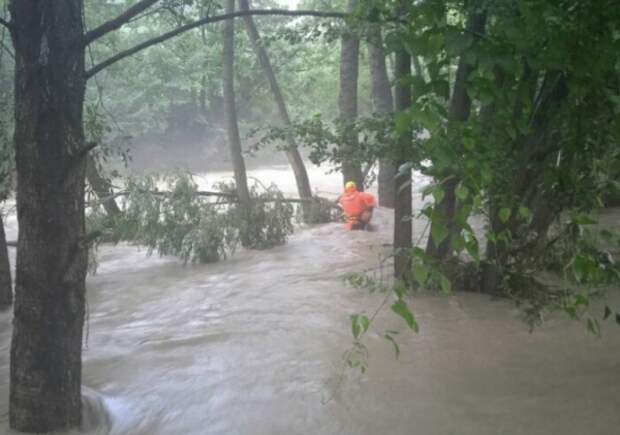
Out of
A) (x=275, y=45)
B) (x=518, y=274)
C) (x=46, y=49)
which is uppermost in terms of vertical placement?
(x=275, y=45)

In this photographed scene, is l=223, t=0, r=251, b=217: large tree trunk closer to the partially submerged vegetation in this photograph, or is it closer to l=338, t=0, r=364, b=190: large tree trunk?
l=338, t=0, r=364, b=190: large tree trunk

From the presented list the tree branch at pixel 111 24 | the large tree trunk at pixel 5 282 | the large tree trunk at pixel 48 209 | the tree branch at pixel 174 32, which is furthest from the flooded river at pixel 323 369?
the tree branch at pixel 111 24

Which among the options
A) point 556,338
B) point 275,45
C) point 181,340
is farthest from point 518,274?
point 275,45

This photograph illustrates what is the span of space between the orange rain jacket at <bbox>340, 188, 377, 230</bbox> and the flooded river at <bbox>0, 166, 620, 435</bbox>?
13.8ft

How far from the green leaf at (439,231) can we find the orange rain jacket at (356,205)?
1207cm

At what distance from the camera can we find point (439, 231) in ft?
6.14

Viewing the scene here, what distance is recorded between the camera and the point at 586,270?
213 cm

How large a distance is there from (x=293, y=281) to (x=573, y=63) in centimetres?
831

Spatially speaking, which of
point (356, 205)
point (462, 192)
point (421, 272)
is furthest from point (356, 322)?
point (356, 205)

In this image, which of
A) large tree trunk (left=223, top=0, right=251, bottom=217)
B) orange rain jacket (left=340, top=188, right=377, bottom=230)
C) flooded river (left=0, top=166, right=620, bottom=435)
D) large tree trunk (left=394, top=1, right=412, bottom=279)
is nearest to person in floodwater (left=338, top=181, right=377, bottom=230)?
orange rain jacket (left=340, top=188, right=377, bottom=230)

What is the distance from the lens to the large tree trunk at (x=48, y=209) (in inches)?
161

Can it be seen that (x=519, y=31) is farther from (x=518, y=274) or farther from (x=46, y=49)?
(x=518, y=274)

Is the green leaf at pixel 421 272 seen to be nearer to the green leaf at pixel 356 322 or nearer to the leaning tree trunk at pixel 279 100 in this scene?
the green leaf at pixel 356 322

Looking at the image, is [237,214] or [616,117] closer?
[616,117]
